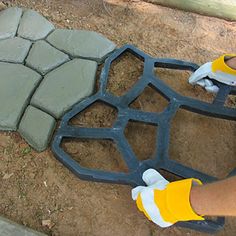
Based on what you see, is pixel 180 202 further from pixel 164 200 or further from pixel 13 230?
pixel 13 230

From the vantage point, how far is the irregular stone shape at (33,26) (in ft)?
8.14

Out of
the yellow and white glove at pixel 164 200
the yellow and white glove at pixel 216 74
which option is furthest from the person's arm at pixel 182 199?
the yellow and white glove at pixel 216 74

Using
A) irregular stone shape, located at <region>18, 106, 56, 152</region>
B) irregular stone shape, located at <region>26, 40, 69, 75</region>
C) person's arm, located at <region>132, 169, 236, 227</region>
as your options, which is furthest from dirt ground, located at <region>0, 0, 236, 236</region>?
irregular stone shape, located at <region>26, 40, 69, 75</region>

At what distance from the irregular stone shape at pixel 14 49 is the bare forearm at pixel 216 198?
1304mm

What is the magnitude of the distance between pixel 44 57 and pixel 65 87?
0.27 meters

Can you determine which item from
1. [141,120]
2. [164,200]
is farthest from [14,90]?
[164,200]

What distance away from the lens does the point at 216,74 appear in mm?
2291

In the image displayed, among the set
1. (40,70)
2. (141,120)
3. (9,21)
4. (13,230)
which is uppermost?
(9,21)

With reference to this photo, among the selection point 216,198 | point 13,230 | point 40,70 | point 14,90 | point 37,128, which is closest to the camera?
point 216,198

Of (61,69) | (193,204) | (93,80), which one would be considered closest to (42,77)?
(61,69)

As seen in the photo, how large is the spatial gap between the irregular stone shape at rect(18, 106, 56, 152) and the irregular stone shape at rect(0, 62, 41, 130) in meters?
0.05

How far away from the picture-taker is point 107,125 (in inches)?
85.9

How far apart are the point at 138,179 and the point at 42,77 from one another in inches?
32.7

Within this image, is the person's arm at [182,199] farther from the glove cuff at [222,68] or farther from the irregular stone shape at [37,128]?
the glove cuff at [222,68]
